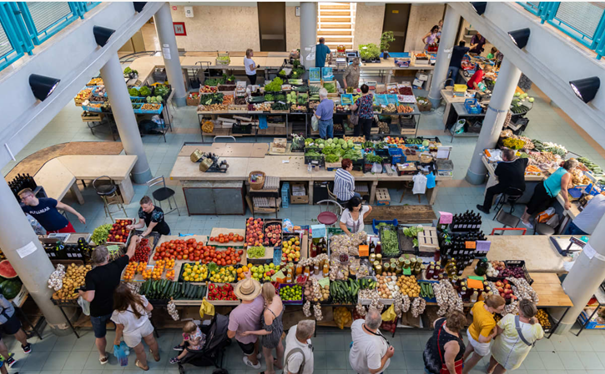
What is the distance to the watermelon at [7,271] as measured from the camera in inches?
278

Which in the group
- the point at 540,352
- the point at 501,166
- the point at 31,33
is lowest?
the point at 540,352

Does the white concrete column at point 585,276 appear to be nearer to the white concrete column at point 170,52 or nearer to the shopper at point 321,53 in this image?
the shopper at point 321,53

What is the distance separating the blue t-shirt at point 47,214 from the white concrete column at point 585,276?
9859 mm

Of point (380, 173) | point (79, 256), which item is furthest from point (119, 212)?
point (380, 173)

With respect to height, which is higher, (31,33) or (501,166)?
(31,33)

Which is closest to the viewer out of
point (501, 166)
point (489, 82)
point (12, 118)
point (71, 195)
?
point (12, 118)

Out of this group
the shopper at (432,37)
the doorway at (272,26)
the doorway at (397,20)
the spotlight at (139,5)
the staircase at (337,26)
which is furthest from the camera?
the staircase at (337,26)

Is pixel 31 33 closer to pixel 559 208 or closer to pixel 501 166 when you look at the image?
pixel 501 166

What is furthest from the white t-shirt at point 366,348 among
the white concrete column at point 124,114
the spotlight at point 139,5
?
the spotlight at point 139,5

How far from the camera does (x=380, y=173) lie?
10297 millimetres

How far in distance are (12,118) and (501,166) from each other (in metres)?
9.58

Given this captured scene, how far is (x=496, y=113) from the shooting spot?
10211 mm

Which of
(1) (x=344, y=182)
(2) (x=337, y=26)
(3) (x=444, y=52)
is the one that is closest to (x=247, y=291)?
(1) (x=344, y=182)

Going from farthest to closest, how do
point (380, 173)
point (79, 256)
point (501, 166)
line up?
point (380, 173), point (501, 166), point (79, 256)
